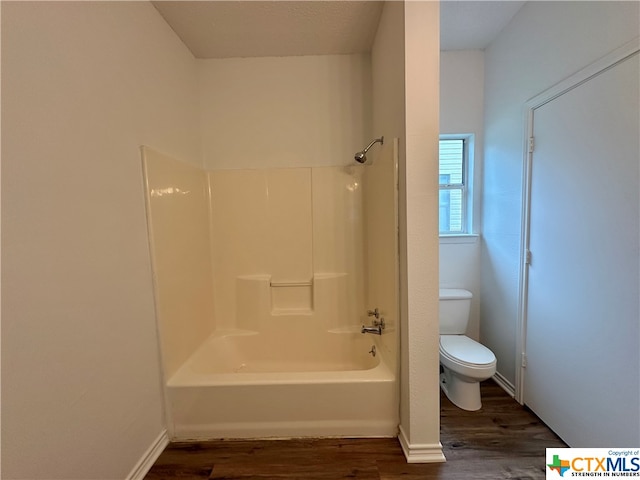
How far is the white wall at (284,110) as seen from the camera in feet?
6.44

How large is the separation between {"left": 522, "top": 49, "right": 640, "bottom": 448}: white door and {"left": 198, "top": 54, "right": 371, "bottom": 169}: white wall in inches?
46.2

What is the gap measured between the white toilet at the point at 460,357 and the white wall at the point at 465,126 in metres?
0.17

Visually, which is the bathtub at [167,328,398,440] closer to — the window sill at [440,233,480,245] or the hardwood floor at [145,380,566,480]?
the hardwood floor at [145,380,566,480]

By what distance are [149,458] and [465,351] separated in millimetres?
1914

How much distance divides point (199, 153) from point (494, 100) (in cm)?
227

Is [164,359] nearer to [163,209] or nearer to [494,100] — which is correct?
[163,209]

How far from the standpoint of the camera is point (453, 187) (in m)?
2.25

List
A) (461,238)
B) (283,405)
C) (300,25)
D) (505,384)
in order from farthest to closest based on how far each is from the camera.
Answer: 1. (461,238)
2. (505,384)
3. (300,25)
4. (283,405)

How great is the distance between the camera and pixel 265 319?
2.05 m

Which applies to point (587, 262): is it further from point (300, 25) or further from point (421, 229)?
point (300, 25)

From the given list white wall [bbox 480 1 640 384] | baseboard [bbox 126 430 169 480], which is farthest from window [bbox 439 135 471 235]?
baseboard [bbox 126 430 169 480]

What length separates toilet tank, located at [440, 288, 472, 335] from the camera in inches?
80.0

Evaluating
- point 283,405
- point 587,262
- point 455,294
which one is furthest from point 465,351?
point 283,405

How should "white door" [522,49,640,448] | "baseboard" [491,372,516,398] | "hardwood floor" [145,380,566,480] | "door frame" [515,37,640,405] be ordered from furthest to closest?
"baseboard" [491,372,516,398] < "door frame" [515,37,640,405] < "hardwood floor" [145,380,566,480] < "white door" [522,49,640,448]
